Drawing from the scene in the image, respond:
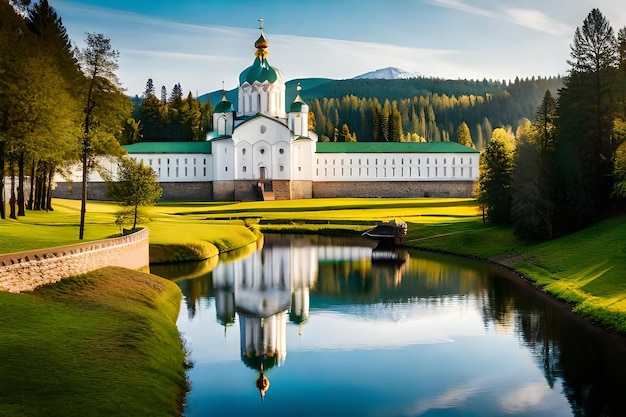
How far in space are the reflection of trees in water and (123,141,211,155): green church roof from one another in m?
74.4

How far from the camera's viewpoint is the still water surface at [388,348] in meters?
16.0

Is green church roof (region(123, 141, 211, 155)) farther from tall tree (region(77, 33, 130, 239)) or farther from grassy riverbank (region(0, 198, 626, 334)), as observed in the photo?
tall tree (region(77, 33, 130, 239))

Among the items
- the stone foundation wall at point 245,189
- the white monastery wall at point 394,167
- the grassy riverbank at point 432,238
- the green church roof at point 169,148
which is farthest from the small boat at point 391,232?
the green church roof at point 169,148

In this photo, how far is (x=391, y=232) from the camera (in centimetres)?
5184

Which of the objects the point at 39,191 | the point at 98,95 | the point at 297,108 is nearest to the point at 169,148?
the point at 297,108

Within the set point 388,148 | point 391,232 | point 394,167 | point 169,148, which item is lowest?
point 391,232

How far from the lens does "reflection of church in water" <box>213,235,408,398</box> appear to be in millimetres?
21047

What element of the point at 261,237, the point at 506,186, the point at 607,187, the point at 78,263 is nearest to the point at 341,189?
the point at 261,237

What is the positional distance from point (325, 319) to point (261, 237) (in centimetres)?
3046

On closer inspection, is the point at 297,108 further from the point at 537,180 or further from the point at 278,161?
the point at 537,180

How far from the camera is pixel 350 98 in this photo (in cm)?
18988

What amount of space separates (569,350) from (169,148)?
84677mm

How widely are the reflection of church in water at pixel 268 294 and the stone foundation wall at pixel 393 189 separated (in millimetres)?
51110

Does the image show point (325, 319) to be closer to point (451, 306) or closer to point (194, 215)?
point (451, 306)
